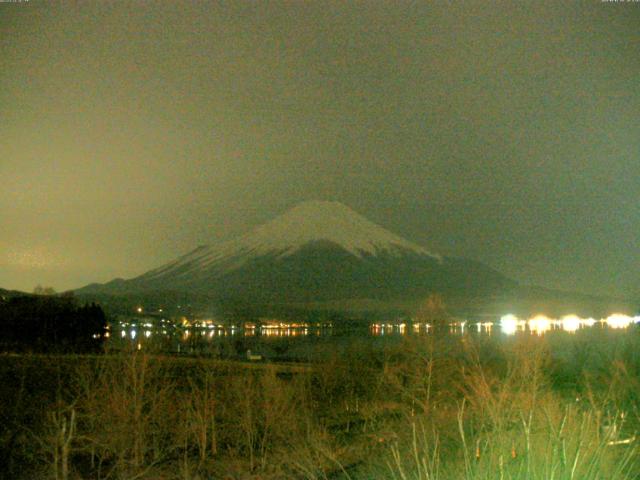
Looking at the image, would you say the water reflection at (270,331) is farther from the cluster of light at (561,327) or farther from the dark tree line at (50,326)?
the dark tree line at (50,326)

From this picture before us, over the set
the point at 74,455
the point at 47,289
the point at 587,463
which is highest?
the point at 47,289

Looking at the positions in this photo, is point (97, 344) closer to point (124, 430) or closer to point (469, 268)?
point (124, 430)

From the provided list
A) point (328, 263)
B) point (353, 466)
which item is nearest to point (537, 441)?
point (353, 466)

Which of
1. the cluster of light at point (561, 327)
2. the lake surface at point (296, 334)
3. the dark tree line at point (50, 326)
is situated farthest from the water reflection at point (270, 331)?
the dark tree line at point (50, 326)

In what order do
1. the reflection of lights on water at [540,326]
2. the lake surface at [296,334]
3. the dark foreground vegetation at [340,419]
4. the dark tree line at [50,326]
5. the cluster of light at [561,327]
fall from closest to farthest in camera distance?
the dark foreground vegetation at [340,419] → the reflection of lights on water at [540,326] → the lake surface at [296,334] → the cluster of light at [561,327] → the dark tree line at [50,326]

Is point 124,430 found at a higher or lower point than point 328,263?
lower

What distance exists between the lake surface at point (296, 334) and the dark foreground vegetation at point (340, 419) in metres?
1.05

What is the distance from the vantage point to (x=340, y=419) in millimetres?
20688

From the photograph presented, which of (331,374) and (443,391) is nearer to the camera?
(443,391)

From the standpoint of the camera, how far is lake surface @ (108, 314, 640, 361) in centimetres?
2194

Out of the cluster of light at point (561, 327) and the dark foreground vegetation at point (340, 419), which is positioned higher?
the cluster of light at point (561, 327)

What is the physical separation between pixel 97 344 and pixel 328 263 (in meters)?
128

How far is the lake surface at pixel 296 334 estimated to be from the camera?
72.0ft

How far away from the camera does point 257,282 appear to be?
173000 mm
